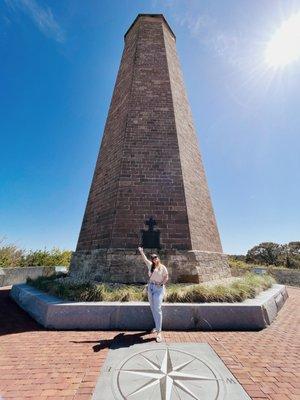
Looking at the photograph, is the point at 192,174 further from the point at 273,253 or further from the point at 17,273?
the point at 273,253

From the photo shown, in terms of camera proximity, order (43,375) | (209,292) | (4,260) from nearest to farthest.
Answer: (43,375), (209,292), (4,260)

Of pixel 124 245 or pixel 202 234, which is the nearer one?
pixel 124 245

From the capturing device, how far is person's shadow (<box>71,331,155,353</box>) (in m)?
4.34

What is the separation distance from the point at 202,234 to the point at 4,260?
10415 mm

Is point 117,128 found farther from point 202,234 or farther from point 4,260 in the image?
point 4,260

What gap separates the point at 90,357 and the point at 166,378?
1340 mm

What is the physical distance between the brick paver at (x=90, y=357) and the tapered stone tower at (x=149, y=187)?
2443mm

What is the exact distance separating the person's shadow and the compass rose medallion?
0.60 m

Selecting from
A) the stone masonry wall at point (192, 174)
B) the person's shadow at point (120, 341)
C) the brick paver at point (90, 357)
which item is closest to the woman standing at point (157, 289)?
the person's shadow at point (120, 341)

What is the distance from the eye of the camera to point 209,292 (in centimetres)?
602

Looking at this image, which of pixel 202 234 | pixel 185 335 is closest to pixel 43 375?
pixel 185 335

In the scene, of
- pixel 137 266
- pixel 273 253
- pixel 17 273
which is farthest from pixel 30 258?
pixel 273 253

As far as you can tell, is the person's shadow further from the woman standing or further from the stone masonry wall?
the stone masonry wall

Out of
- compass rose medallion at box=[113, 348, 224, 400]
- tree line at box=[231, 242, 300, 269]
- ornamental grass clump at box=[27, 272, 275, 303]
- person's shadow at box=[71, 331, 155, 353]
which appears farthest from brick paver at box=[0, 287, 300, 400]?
tree line at box=[231, 242, 300, 269]
